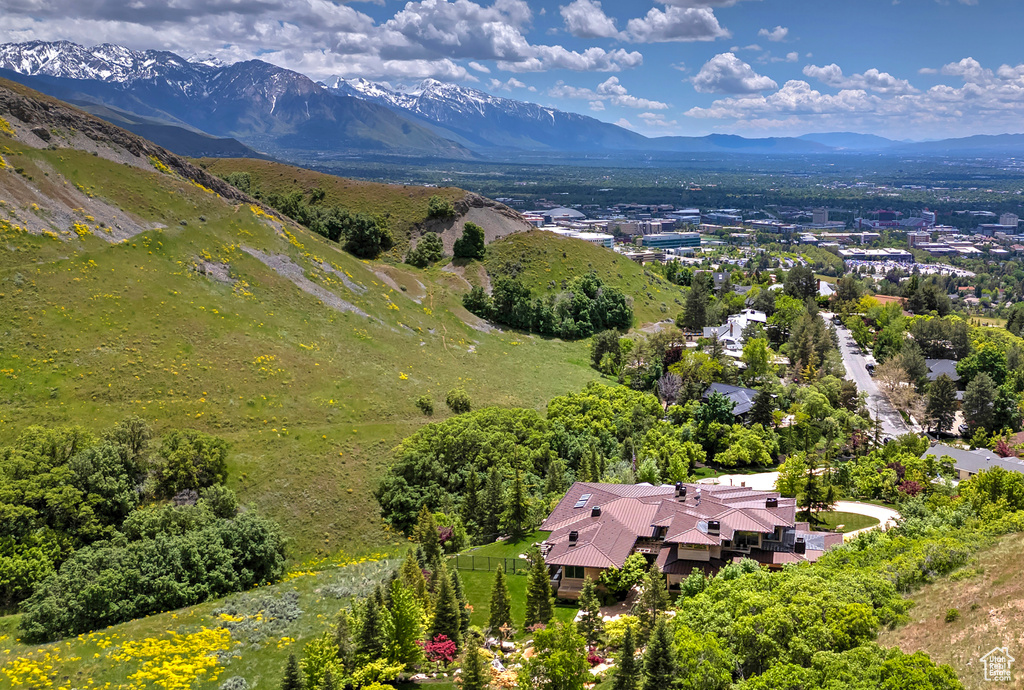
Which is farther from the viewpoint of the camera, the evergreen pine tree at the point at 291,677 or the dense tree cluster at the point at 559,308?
the dense tree cluster at the point at 559,308

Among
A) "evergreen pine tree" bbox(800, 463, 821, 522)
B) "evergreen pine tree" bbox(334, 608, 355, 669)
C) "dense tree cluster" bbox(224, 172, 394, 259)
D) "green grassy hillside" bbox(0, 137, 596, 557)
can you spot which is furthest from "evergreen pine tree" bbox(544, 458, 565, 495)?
"dense tree cluster" bbox(224, 172, 394, 259)

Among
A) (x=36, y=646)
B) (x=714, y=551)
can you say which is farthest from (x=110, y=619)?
(x=714, y=551)

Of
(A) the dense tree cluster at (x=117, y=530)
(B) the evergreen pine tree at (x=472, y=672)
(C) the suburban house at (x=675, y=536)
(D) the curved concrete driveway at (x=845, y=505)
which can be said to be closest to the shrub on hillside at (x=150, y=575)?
(A) the dense tree cluster at (x=117, y=530)

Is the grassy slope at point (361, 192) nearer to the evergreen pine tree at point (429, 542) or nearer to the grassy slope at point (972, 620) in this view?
the evergreen pine tree at point (429, 542)

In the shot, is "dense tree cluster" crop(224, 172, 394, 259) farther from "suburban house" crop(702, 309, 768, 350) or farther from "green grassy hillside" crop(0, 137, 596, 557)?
"suburban house" crop(702, 309, 768, 350)

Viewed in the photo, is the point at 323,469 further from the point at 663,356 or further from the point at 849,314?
the point at 849,314

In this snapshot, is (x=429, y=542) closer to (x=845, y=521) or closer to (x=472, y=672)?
(x=472, y=672)
